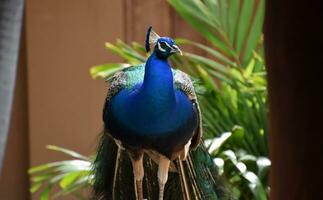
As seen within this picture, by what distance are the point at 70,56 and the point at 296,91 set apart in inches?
88.8

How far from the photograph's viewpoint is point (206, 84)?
1.99 meters

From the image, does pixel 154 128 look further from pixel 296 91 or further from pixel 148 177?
pixel 296 91

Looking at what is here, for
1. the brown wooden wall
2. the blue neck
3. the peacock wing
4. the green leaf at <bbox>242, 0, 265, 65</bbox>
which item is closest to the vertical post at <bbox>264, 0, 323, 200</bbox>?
the blue neck

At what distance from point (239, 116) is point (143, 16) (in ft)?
2.36

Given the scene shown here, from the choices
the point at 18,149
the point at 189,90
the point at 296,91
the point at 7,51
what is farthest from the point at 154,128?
the point at 18,149

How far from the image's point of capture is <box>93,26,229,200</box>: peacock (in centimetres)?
106

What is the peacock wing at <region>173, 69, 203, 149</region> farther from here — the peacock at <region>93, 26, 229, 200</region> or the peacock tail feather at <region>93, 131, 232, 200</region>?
the peacock tail feather at <region>93, 131, 232, 200</region>

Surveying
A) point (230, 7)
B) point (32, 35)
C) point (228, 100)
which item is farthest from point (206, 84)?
point (32, 35)

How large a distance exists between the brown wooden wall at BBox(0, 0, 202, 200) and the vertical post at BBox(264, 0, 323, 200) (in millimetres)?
2205

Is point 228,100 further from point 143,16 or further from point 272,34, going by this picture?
point 272,34

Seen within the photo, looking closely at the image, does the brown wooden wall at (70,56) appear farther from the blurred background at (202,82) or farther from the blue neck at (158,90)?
the blue neck at (158,90)

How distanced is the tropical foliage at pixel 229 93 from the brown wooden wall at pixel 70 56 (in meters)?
0.47

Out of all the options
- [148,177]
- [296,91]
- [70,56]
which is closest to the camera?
[296,91]

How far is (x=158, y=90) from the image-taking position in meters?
1.05
